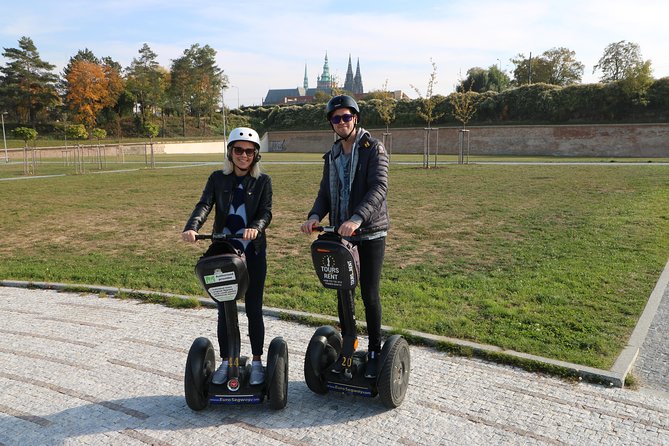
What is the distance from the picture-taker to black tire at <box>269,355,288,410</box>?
3.60 meters

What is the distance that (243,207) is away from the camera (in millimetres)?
3727

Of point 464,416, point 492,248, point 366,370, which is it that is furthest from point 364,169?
point 492,248

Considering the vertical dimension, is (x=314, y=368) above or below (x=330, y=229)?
below

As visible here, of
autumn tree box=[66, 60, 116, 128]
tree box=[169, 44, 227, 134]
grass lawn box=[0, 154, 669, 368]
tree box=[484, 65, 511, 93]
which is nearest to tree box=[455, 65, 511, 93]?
tree box=[484, 65, 511, 93]

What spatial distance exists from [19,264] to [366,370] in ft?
21.7

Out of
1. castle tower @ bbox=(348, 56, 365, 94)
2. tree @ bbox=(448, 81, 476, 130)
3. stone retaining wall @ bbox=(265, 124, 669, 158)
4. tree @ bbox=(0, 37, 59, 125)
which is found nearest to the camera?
tree @ bbox=(448, 81, 476, 130)

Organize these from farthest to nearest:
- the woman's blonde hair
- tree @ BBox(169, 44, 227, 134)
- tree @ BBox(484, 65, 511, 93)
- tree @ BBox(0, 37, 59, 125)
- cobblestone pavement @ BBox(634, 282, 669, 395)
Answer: tree @ BBox(169, 44, 227, 134), tree @ BBox(484, 65, 511, 93), tree @ BBox(0, 37, 59, 125), cobblestone pavement @ BBox(634, 282, 669, 395), the woman's blonde hair

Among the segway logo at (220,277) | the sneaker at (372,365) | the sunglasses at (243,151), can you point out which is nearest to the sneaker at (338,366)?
the sneaker at (372,365)

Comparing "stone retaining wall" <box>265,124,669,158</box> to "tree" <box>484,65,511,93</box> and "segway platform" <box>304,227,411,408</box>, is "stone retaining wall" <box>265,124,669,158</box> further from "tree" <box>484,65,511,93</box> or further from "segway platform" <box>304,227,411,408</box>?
"segway platform" <box>304,227,411,408</box>

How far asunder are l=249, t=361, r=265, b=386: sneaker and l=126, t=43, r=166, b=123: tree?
69.8m

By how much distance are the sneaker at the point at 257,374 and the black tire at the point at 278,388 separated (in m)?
0.11

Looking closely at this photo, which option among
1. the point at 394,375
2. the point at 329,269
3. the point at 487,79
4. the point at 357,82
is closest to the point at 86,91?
the point at 487,79

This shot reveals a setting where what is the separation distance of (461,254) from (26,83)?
2560 inches

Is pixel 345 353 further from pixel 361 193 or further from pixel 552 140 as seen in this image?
pixel 552 140
